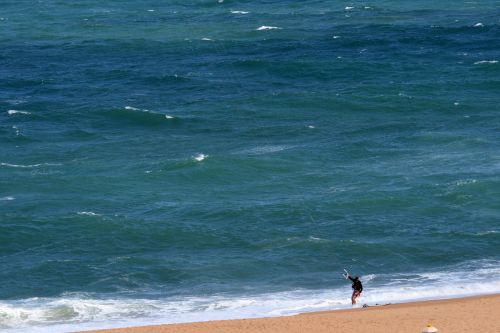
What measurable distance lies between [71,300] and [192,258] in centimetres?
712

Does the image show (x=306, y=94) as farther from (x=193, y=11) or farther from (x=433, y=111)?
(x=193, y=11)

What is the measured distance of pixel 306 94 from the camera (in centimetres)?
8281

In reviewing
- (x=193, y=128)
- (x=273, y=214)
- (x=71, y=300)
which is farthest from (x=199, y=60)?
(x=71, y=300)

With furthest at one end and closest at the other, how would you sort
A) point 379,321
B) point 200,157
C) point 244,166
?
point 200,157 → point 244,166 → point 379,321

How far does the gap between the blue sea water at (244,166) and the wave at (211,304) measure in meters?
0.13

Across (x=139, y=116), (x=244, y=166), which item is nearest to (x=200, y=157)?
(x=244, y=166)

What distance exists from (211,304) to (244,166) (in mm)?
20180

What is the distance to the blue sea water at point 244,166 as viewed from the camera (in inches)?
1978

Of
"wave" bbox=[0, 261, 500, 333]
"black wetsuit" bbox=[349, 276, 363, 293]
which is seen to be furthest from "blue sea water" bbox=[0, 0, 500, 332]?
"black wetsuit" bbox=[349, 276, 363, 293]

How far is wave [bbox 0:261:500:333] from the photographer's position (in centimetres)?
4588

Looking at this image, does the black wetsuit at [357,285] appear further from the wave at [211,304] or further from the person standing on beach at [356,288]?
the wave at [211,304]

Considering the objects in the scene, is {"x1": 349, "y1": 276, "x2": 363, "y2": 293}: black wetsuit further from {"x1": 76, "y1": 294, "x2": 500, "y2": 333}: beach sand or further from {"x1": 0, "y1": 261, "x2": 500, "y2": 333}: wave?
{"x1": 76, "y1": 294, "x2": 500, "y2": 333}: beach sand

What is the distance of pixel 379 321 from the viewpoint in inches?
1672

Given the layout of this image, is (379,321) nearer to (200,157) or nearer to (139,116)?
(200,157)
